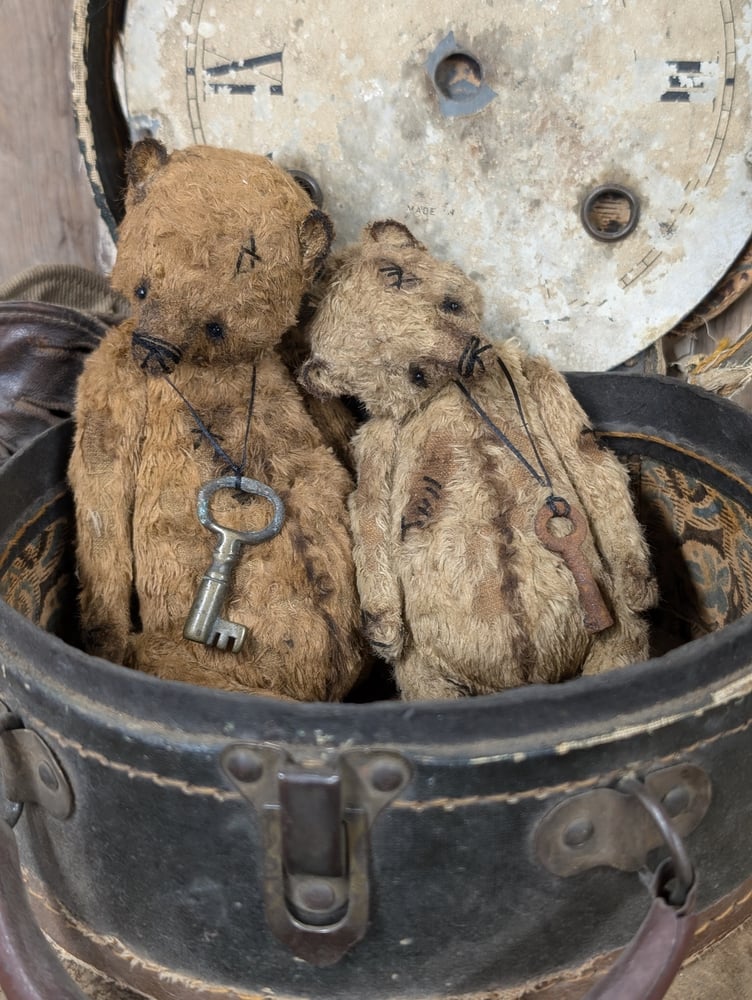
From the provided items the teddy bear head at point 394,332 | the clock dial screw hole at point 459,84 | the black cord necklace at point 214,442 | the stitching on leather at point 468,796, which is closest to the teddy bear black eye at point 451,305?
the teddy bear head at point 394,332

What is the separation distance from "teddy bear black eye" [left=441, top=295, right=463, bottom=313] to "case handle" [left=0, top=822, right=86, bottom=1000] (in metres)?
0.56

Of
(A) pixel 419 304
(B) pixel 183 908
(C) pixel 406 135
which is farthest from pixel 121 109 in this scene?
(B) pixel 183 908

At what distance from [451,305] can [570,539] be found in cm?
24

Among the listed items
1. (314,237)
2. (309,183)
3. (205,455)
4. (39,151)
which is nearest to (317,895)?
(205,455)

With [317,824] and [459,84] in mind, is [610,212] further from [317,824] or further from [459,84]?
[317,824]

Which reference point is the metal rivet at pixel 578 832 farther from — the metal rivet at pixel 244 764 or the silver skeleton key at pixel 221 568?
the silver skeleton key at pixel 221 568

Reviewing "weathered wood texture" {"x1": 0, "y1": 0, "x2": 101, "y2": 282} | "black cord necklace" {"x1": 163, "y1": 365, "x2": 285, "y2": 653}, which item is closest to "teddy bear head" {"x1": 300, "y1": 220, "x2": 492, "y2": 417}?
"black cord necklace" {"x1": 163, "y1": 365, "x2": 285, "y2": 653}

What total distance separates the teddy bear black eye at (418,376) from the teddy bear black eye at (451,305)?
0.06m

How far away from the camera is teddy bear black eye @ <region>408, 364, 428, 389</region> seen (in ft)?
2.83

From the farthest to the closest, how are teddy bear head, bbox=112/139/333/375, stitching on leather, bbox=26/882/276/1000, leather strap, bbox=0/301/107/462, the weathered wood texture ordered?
the weathered wood texture, leather strap, bbox=0/301/107/462, teddy bear head, bbox=112/139/333/375, stitching on leather, bbox=26/882/276/1000

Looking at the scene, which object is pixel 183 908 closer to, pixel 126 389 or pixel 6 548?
pixel 6 548

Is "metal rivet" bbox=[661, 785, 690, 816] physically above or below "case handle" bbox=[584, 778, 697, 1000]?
above

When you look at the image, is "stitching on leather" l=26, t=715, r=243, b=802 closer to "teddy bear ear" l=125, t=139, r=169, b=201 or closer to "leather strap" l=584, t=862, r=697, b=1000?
"leather strap" l=584, t=862, r=697, b=1000

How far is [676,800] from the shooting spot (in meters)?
0.60
